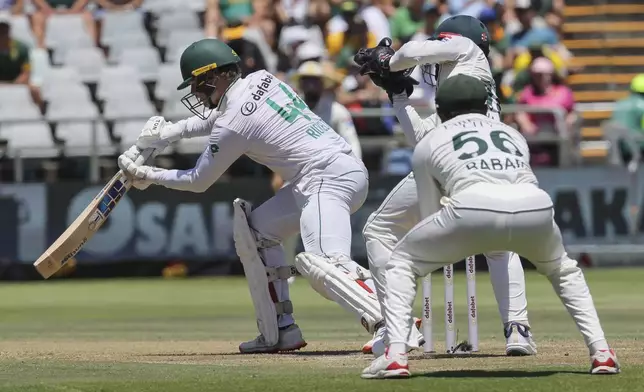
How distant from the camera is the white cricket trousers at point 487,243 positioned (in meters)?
6.53

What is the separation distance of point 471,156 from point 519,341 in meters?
2.05

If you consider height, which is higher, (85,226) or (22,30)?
(22,30)

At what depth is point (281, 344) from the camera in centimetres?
925

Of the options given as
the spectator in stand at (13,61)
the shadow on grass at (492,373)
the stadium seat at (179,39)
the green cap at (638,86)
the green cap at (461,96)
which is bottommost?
the shadow on grass at (492,373)

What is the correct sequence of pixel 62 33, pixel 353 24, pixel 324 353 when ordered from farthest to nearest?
pixel 62 33, pixel 353 24, pixel 324 353

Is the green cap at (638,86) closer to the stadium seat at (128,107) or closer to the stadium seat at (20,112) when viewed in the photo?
the stadium seat at (128,107)

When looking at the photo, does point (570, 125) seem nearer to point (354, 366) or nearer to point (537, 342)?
point (537, 342)

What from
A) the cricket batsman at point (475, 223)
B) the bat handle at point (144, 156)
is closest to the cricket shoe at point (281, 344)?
the bat handle at point (144, 156)

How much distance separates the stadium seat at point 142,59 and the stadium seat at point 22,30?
1.60 meters

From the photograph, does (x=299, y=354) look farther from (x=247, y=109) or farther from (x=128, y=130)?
(x=128, y=130)

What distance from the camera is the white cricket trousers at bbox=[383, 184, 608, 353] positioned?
6.53m

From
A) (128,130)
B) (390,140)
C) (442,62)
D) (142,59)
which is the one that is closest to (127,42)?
(142,59)

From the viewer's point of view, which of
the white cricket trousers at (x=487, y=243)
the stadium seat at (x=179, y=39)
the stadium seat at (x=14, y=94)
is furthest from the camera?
the stadium seat at (x=179, y=39)

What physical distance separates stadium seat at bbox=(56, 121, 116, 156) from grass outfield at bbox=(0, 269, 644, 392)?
1.78 metres
